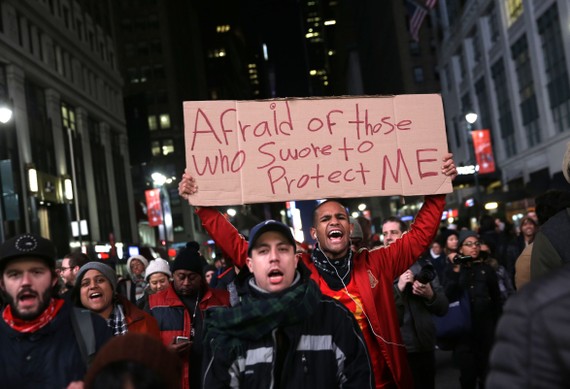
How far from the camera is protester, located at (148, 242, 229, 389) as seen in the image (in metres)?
5.95

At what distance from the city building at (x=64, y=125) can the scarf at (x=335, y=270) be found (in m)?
21.5

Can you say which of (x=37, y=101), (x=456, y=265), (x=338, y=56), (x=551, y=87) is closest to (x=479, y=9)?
(x=551, y=87)

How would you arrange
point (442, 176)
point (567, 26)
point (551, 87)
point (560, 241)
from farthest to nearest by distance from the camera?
point (551, 87), point (567, 26), point (442, 176), point (560, 241)

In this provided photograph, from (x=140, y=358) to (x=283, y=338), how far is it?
1.36 metres

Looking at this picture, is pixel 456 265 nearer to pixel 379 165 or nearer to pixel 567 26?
pixel 379 165

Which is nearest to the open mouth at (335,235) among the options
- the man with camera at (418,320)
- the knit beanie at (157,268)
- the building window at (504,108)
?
the man with camera at (418,320)

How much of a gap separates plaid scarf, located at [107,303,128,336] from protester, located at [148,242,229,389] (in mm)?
499

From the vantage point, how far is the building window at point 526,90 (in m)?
37.1

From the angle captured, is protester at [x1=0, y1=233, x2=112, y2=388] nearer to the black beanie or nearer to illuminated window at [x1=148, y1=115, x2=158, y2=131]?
the black beanie

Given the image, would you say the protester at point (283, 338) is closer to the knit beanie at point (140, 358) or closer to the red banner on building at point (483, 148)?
the knit beanie at point (140, 358)

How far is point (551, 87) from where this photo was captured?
34031 mm

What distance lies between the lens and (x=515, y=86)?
39.6 metres

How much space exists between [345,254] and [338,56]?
484ft

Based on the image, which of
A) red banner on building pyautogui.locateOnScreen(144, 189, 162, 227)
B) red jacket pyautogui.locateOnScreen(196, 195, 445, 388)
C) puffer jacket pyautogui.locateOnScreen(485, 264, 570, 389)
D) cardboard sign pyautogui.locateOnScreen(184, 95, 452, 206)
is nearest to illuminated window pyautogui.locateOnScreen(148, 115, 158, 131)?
red banner on building pyautogui.locateOnScreen(144, 189, 162, 227)
